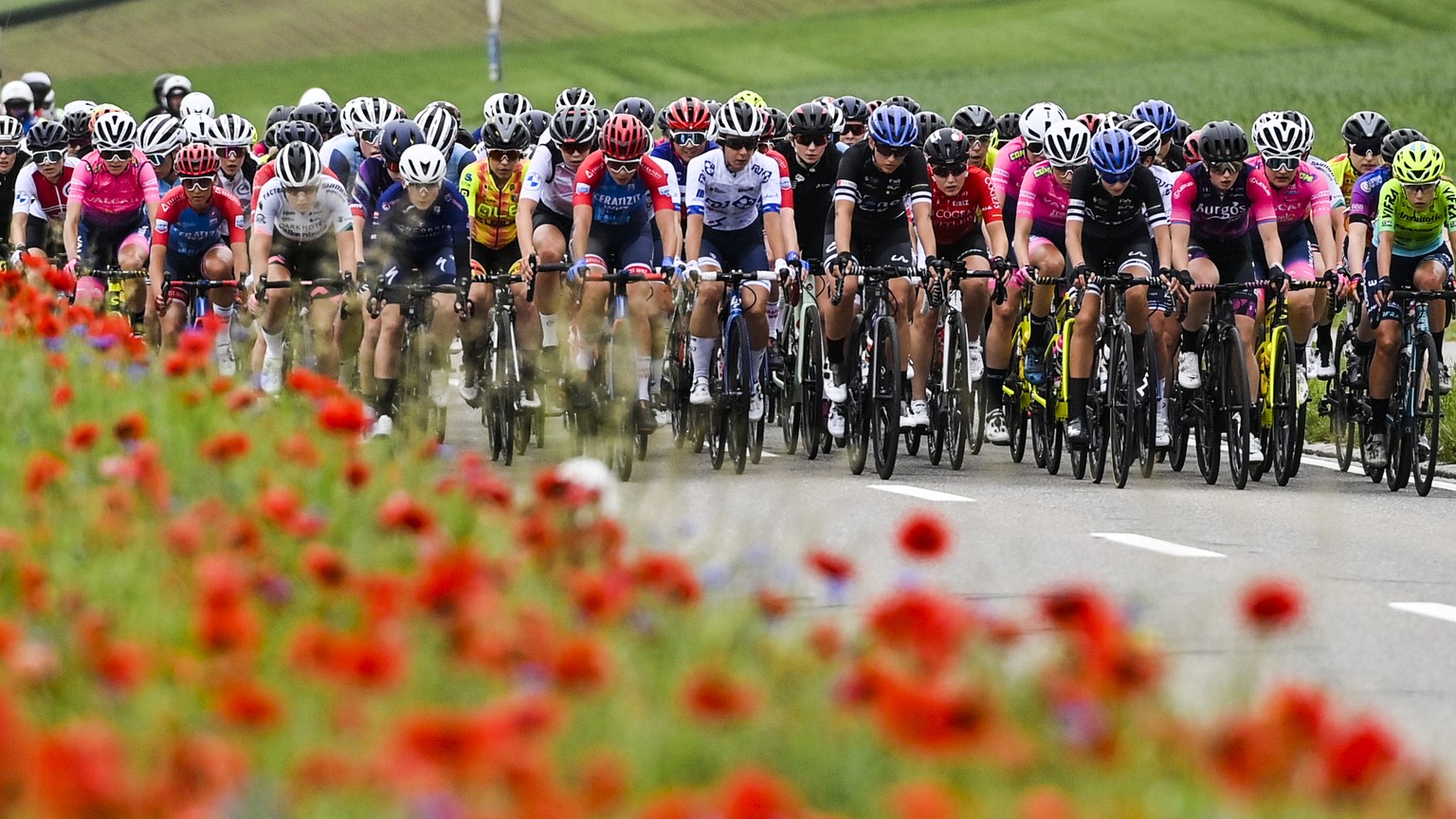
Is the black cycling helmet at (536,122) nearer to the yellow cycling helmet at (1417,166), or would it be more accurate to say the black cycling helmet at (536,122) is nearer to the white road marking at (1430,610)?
the yellow cycling helmet at (1417,166)

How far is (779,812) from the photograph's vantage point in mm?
3326

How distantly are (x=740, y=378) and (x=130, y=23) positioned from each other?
68678 mm

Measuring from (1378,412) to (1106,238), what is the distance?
1.81 metres

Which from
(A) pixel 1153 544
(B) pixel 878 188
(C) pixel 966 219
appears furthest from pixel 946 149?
(A) pixel 1153 544

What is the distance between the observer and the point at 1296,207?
51.5ft

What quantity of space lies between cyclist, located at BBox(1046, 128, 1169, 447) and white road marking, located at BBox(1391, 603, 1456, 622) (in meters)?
4.96

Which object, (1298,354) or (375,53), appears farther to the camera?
(375,53)

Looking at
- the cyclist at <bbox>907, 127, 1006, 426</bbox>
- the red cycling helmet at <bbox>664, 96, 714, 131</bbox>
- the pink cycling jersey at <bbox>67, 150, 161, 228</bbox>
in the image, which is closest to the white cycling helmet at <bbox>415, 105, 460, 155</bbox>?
the red cycling helmet at <bbox>664, 96, 714, 131</bbox>

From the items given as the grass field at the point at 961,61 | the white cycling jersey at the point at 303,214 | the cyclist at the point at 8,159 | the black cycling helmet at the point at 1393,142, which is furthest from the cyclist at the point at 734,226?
the grass field at the point at 961,61

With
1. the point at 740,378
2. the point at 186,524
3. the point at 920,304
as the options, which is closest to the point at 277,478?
the point at 186,524

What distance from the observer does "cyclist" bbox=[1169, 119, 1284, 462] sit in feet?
49.8

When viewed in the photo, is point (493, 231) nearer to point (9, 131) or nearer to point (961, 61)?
point (9, 131)

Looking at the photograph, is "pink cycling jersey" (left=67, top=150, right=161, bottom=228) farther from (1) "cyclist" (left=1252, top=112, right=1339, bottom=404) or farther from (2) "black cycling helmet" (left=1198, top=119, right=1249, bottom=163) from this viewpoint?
(1) "cyclist" (left=1252, top=112, right=1339, bottom=404)

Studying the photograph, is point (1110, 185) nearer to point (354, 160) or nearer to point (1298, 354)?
point (1298, 354)
